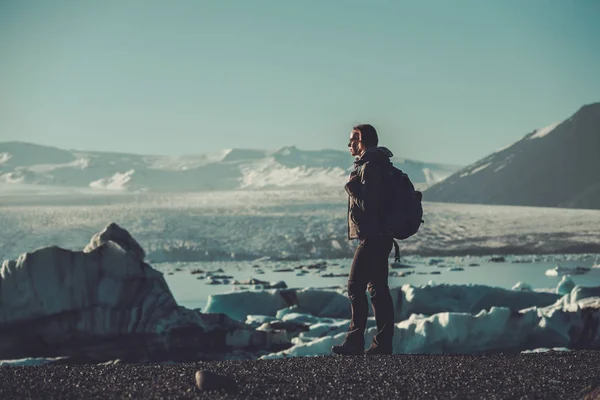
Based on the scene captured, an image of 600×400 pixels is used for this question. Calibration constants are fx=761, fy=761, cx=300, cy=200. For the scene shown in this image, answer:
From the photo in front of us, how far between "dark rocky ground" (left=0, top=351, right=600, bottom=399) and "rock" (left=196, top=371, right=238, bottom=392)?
33 mm

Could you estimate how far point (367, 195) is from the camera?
4590 millimetres

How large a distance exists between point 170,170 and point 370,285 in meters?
77.5

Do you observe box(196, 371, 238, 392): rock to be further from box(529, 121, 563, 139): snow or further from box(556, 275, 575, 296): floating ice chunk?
box(529, 121, 563, 139): snow

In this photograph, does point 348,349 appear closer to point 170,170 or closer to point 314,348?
point 314,348

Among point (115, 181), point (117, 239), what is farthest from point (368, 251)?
point (115, 181)

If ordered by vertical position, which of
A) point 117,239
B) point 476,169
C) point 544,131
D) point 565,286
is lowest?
point 565,286

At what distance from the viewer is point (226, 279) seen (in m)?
22.9

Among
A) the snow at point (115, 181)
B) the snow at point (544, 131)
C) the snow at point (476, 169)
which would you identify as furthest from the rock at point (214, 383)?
the snow at point (115, 181)

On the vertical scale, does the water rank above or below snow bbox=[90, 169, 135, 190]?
below

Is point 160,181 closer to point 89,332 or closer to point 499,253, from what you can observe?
point 499,253

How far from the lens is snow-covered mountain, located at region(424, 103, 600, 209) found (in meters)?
46.4

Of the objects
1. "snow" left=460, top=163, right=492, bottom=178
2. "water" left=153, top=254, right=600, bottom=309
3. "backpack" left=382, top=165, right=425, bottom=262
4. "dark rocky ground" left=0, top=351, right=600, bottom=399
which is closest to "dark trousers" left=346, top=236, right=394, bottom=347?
"backpack" left=382, top=165, right=425, bottom=262

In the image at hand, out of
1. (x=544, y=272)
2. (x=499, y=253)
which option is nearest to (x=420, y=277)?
(x=544, y=272)

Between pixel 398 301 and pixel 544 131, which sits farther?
pixel 544 131
